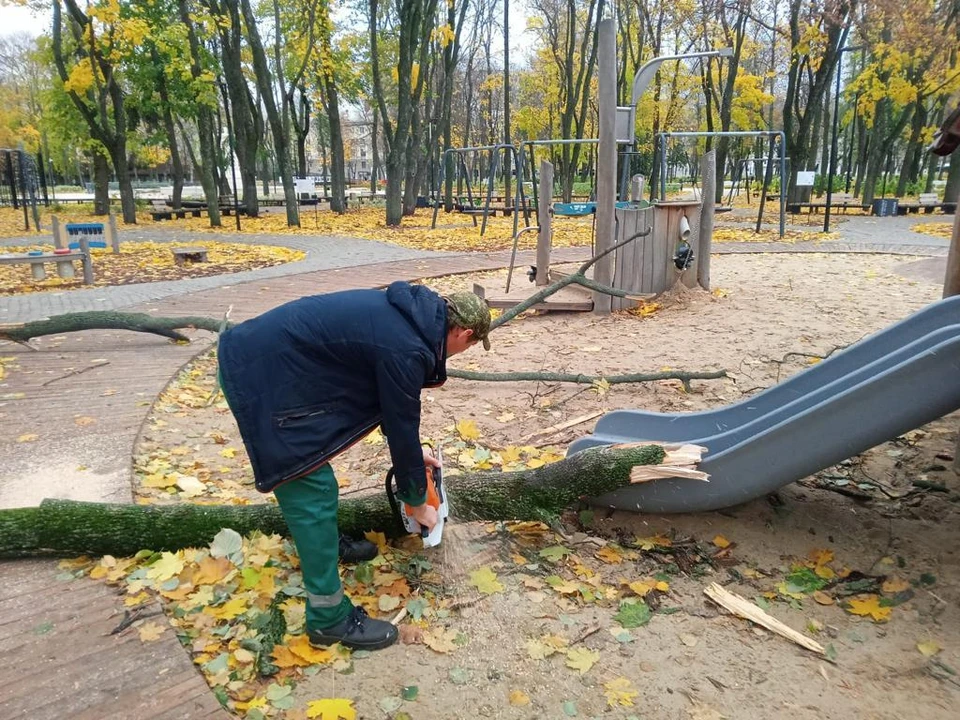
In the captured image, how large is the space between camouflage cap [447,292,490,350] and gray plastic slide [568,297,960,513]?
1303 millimetres

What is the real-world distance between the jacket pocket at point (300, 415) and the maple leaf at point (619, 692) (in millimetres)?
1246

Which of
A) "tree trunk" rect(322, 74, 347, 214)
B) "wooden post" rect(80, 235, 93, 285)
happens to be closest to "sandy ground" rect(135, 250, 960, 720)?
"wooden post" rect(80, 235, 93, 285)

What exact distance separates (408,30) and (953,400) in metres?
17.7

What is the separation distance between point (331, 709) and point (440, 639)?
48 centimetres

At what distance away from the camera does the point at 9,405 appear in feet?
15.7

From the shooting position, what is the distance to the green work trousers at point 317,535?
2291 mm

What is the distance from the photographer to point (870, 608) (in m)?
2.61

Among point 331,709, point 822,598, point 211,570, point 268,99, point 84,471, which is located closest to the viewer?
point 331,709

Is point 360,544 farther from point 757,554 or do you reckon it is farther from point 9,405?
point 9,405

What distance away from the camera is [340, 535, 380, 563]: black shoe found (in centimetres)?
293

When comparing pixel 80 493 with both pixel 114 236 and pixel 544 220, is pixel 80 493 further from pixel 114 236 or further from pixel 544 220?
pixel 114 236

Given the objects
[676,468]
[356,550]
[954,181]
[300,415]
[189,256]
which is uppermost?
[954,181]

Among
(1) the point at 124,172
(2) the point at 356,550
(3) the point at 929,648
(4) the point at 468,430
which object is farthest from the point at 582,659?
(1) the point at 124,172

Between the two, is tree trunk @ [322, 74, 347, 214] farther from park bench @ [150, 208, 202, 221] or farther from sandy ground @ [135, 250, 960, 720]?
sandy ground @ [135, 250, 960, 720]
